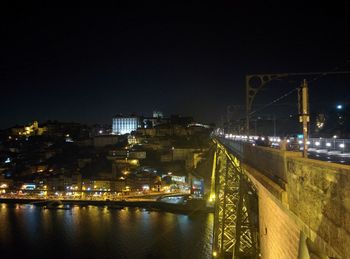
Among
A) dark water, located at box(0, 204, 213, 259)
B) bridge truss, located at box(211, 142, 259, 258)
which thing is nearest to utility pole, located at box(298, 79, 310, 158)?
bridge truss, located at box(211, 142, 259, 258)

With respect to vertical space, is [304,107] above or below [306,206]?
above

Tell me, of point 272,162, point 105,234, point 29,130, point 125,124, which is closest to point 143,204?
point 105,234

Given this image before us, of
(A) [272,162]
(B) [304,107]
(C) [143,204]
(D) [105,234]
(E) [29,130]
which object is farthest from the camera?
(E) [29,130]

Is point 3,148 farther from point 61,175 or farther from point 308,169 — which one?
point 308,169

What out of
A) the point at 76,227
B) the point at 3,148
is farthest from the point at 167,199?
the point at 3,148

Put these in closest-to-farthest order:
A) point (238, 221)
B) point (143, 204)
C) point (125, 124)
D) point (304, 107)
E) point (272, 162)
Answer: point (304, 107)
point (272, 162)
point (238, 221)
point (143, 204)
point (125, 124)

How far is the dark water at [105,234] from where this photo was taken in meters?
32.8

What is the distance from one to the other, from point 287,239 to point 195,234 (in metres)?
34.0

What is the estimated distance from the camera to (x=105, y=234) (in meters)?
39.5

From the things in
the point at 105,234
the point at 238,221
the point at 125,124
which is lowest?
the point at 105,234

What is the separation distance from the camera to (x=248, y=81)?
1209 cm

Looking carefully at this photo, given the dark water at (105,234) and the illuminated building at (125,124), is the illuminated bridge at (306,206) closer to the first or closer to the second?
the dark water at (105,234)

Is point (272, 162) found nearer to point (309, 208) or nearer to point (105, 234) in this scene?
point (309, 208)

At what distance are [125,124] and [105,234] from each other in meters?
90.6
